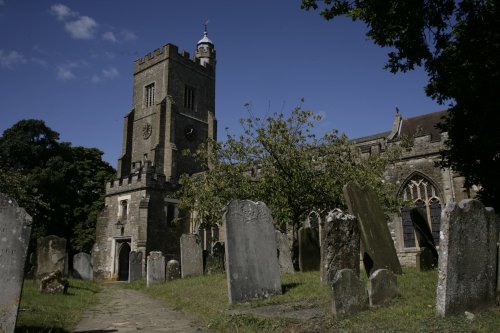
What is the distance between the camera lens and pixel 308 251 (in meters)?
11.1

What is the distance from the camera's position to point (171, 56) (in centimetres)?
3691

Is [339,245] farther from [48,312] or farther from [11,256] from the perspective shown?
[11,256]

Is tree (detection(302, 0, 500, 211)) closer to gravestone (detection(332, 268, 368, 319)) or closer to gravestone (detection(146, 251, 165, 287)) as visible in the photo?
gravestone (detection(332, 268, 368, 319))

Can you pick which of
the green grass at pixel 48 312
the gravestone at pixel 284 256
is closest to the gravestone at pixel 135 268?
the green grass at pixel 48 312

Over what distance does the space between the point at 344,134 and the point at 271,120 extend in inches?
113

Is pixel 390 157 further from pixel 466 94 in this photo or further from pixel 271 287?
pixel 271 287

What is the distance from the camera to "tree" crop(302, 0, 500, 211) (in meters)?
8.85

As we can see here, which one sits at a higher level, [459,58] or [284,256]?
[459,58]

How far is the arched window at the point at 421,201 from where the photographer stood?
1783cm

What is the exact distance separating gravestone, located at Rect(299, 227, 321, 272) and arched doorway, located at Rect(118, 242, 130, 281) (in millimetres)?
17702

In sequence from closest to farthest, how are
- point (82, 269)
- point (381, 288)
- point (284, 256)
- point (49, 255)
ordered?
point (381, 288) → point (284, 256) → point (49, 255) → point (82, 269)

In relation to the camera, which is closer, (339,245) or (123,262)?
(339,245)

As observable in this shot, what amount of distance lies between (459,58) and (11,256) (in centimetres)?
935

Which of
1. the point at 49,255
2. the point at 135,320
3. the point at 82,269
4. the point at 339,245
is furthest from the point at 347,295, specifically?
the point at 82,269
